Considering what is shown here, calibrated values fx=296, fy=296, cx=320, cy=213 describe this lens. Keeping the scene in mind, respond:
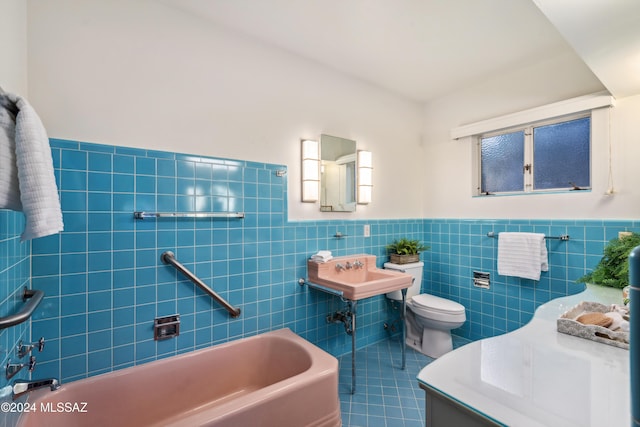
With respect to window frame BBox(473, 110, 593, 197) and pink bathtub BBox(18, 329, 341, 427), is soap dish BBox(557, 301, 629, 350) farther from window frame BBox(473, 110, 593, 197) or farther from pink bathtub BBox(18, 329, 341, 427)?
window frame BBox(473, 110, 593, 197)

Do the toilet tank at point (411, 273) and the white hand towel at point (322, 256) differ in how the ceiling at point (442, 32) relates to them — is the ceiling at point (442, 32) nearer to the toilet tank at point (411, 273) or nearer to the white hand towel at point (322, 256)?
the white hand towel at point (322, 256)

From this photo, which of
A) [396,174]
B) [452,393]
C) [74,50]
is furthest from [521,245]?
[74,50]

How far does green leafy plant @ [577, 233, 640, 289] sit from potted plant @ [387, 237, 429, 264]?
125 centimetres

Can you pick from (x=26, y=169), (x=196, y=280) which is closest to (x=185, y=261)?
(x=196, y=280)

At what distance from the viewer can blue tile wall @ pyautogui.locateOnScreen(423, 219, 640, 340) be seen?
2229mm

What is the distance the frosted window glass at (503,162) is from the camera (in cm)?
267

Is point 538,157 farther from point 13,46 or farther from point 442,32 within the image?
point 13,46

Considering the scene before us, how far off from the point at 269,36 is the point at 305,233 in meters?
1.48

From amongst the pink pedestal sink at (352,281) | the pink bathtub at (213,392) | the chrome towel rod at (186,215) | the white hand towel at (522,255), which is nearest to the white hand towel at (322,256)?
the pink pedestal sink at (352,281)

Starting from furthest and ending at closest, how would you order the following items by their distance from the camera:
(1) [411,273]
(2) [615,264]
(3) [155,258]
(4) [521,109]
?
(1) [411,273]
(4) [521,109]
(2) [615,264]
(3) [155,258]

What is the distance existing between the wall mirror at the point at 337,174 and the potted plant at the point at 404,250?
2.06 feet

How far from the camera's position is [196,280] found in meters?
1.81

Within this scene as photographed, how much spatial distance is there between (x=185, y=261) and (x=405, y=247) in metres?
2.00

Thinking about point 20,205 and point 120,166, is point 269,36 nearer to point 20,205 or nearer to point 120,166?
point 120,166
